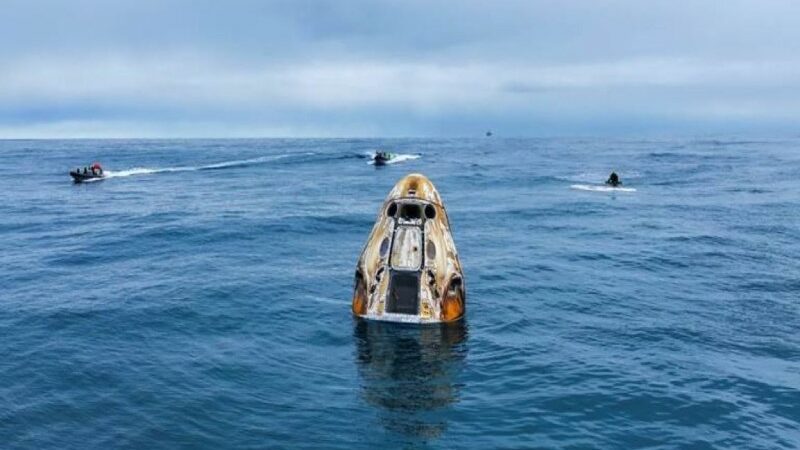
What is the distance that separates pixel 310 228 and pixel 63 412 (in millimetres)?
30139

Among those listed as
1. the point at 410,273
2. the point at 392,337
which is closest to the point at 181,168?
the point at 410,273

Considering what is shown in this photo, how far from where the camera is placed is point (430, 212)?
27156 millimetres

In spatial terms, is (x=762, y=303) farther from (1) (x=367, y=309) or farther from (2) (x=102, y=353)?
(2) (x=102, y=353)

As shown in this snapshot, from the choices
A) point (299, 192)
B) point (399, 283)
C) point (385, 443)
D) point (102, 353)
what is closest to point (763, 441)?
point (385, 443)

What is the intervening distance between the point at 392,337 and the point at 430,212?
5.76m

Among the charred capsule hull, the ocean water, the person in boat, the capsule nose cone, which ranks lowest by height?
the ocean water

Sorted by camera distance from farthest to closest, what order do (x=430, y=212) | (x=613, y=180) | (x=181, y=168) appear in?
(x=181, y=168) → (x=613, y=180) → (x=430, y=212)

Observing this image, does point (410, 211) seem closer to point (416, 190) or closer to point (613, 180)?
point (416, 190)

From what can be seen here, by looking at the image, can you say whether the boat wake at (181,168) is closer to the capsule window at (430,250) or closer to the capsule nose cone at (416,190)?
the capsule nose cone at (416,190)

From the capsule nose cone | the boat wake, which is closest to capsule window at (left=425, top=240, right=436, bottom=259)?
the capsule nose cone

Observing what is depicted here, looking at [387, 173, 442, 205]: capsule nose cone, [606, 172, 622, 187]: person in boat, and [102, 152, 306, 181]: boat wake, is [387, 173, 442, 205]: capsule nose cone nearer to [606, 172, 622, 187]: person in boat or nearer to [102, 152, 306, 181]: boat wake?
[606, 172, 622, 187]: person in boat

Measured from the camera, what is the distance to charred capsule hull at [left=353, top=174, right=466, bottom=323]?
82.4 feet

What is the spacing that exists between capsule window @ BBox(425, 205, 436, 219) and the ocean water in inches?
183

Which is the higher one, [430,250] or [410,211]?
[410,211]
